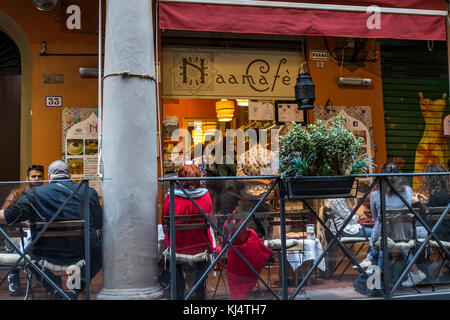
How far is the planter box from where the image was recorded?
490 cm

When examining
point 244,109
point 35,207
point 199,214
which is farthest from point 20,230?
point 244,109

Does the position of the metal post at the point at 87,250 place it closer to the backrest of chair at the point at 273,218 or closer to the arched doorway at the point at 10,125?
the backrest of chair at the point at 273,218

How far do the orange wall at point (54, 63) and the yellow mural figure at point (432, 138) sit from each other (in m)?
5.59

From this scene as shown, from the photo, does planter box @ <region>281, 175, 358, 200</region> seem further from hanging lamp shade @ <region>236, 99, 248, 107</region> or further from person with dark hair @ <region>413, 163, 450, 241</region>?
hanging lamp shade @ <region>236, 99, 248, 107</region>

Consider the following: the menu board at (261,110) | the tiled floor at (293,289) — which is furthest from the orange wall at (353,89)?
the tiled floor at (293,289)

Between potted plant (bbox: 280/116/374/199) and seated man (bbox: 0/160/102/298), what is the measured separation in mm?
1870

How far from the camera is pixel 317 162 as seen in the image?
5004 mm

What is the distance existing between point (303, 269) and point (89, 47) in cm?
500

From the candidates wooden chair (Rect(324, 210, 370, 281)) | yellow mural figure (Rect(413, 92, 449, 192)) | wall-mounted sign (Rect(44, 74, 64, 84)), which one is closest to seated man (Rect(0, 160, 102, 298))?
wooden chair (Rect(324, 210, 370, 281))

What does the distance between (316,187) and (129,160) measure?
176cm

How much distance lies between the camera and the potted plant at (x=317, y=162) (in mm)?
4914
